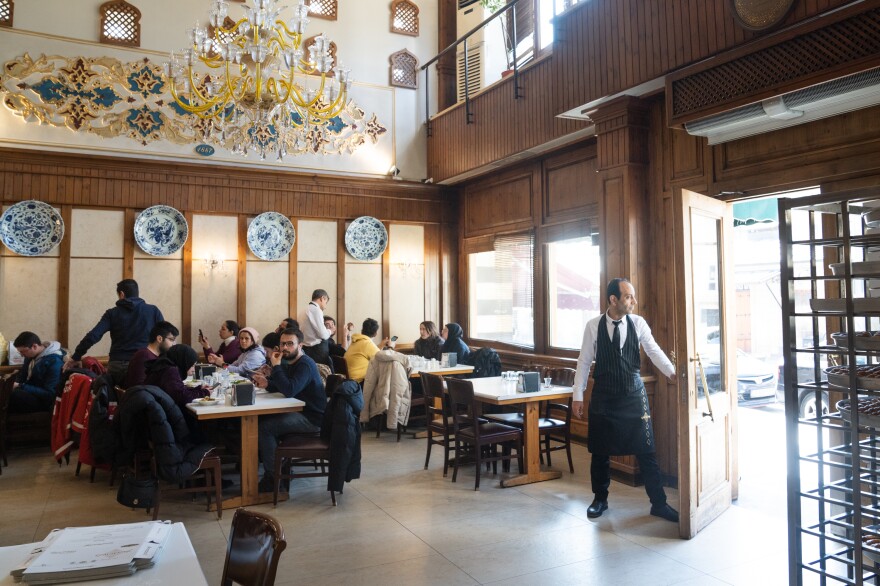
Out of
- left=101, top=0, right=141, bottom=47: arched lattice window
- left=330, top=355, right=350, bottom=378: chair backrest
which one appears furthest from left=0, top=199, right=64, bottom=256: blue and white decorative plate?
left=330, top=355, right=350, bottom=378: chair backrest

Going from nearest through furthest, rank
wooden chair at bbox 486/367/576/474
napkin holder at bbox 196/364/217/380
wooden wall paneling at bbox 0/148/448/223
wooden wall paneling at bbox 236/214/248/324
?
wooden chair at bbox 486/367/576/474
napkin holder at bbox 196/364/217/380
wooden wall paneling at bbox 0/148/448/223
wooden wall paneling at bbox 236/214/248/324

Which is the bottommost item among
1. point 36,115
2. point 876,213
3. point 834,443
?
point 834,443

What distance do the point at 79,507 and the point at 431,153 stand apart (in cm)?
635

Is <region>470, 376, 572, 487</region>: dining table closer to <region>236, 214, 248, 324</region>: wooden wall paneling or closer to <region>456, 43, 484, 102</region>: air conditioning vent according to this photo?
<region>236, 214, 248, 324</region>: wooden wall paneling

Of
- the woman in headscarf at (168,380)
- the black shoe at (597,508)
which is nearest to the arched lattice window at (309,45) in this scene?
the woman in headscarf at (168,380)

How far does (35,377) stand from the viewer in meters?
6.55

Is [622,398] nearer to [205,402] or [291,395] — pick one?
[291,395]

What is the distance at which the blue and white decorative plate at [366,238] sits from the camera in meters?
8.87

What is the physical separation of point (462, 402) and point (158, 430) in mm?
2319

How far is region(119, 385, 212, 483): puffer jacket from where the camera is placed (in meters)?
4.07

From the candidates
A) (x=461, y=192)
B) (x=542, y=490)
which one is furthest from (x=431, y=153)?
(x=542, y=490)

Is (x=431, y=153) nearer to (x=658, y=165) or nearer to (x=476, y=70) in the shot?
(x=476, y=70)

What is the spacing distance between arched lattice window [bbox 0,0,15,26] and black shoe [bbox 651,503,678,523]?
27.6ft

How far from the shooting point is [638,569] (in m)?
3.54
